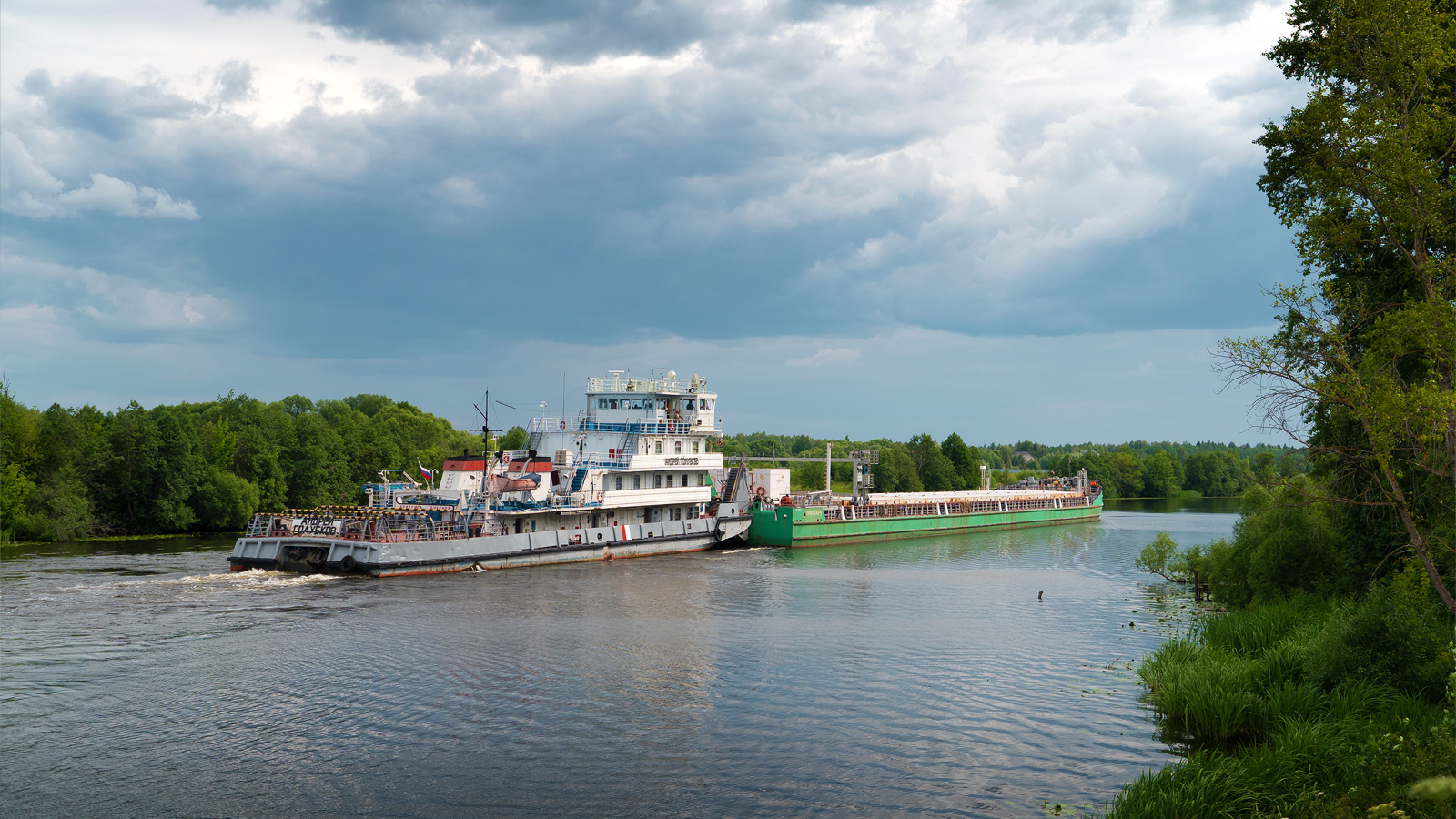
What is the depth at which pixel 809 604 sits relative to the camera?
34594 mm

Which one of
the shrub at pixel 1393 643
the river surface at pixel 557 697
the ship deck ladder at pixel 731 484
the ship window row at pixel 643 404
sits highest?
the ship window row at pixel 643 404

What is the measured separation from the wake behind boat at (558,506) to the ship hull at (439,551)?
2.1 inches

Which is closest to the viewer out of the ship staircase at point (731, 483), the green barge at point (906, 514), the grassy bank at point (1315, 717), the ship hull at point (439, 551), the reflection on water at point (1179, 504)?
the grassy bank at point (1315, 717)

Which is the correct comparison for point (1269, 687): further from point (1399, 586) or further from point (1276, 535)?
point (1276, 535)

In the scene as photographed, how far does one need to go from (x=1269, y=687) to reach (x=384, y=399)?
131 m

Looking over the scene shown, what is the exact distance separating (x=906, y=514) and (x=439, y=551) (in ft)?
128

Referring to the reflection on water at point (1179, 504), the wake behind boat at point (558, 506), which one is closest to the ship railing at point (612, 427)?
the wake behind boat at point (558, 506)

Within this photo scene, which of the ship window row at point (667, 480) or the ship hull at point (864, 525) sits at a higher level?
the ship window row at point (667, 480)

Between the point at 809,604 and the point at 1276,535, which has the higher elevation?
the point at 1276,535

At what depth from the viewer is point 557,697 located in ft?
68.1

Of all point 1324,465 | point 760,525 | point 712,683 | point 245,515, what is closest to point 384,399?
point 245,515

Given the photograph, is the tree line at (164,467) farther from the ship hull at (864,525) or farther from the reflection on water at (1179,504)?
the reflection on water at (1179,504)

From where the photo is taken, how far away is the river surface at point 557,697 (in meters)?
15.1

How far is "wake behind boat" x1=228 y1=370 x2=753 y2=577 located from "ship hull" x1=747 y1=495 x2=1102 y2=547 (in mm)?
2103
